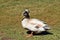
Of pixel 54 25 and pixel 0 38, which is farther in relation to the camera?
pixel 54 25

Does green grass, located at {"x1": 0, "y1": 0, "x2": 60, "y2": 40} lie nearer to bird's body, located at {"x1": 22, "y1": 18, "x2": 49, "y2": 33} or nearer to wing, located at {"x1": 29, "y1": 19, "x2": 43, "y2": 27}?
bird's body, located at {"x1": 22, "y1": 18, "x2": 49, "y2": 33}

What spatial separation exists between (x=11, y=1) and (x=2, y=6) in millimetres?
1422

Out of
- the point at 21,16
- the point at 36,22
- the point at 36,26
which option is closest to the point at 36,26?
the point at 36,26

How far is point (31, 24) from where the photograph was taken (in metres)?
10.5

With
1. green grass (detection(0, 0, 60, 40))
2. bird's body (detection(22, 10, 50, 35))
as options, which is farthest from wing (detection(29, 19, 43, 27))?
green grass (detection(0, 0, 60, 40))

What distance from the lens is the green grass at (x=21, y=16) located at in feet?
35.1

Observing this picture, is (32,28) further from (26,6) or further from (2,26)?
(26,6)

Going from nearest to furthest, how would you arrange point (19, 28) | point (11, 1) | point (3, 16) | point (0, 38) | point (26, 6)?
point (0, 38), point (19, 28), point (3, 16), point (26, 6), point (11, 1)

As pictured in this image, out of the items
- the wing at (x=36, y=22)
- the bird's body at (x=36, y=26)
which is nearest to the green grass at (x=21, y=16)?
the bird's body at (x=36, y=26)

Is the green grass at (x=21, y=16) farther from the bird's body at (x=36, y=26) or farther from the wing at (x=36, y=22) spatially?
the wing at (x=36, y=22)

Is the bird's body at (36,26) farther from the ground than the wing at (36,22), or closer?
closer

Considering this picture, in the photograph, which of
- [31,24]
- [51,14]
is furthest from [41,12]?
[31,24]

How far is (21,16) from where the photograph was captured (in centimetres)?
1475

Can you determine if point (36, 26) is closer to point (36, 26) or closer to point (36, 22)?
point (36, 26)
